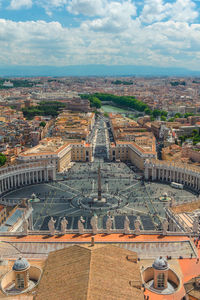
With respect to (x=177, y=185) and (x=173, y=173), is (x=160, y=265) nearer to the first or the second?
(x=177, y=185)

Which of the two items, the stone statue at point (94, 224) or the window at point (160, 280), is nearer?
the window at point (160, 280)

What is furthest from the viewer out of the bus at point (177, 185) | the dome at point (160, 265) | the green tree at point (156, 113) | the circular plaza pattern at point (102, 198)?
the green tree at point (156, 113)

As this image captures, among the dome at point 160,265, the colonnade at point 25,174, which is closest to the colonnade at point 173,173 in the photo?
the colonnade at point 25,174

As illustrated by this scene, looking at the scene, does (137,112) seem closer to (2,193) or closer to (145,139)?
(145,139)

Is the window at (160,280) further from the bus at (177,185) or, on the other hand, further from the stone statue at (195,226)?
the bus at (177,185)

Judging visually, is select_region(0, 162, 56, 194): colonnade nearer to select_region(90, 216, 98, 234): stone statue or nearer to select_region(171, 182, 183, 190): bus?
select_region(171, 182, 183, 190): bus

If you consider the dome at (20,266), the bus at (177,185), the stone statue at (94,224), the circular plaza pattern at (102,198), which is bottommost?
the circular plaza pattern at (102,198)

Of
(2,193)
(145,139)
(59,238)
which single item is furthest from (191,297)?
(145,139)
